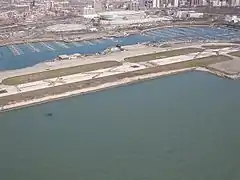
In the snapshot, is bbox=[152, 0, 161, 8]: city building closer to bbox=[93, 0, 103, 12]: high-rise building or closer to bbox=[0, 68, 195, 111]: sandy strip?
bbox=[93, 0, 103, 12]: high-rise building

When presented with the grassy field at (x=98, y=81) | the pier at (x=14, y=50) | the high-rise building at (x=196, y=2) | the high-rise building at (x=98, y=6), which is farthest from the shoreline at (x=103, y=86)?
the high-rise building at (x=196, y=2)

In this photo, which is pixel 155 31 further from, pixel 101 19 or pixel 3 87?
pixel 3 87

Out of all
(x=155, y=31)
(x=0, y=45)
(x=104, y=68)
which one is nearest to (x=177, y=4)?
(x=155, y=31)

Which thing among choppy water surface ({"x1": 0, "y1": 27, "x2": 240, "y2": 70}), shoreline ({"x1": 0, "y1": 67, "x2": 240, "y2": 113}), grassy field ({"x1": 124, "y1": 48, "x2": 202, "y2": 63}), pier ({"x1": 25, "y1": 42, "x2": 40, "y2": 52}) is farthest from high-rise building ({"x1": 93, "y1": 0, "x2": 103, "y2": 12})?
shoreline ({"x1": 0, "y1": 67, "x2": 240, "y2": 113})

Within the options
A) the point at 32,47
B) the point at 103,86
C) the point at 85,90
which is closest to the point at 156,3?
the point at 32,47

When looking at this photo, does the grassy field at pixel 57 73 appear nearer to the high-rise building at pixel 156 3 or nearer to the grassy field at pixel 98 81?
the grassy field at pixel 98 81

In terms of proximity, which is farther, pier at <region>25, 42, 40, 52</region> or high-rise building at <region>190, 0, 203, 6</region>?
high-rise building at <region>190, 0, 203, 6</region>

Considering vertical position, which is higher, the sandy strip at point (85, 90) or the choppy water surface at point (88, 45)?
the choppy water surface at point (88, 45)
